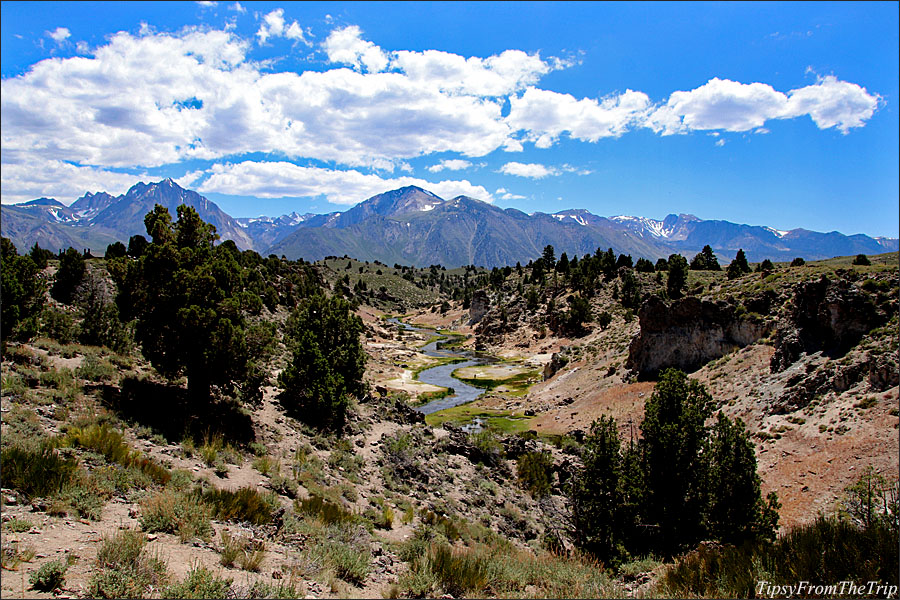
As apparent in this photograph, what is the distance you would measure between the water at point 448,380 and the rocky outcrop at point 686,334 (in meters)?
22.5

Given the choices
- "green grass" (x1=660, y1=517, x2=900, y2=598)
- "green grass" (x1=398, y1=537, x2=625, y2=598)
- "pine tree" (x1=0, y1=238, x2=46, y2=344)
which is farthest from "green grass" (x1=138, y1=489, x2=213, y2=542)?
"pine tree" (x1=0, y1=238, x2=46, y2=344)

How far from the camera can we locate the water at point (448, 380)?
186ft

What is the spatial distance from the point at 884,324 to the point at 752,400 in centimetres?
889

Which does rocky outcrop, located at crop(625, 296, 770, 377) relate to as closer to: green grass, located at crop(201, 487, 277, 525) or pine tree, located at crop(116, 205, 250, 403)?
pine tree, located at crop(116, 205, 250, 403)

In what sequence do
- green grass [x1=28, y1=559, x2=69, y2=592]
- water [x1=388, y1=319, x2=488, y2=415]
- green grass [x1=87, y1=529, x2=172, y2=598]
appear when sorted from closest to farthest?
green grass [x1=28, y1=559, x2=69, y2=592] → green grass [x1=87, y1=529, x2=172, y2=598] → water [x1=388, y1=319, x2=488, y2=415]

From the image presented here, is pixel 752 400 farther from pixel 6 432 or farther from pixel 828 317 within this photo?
pixel 6 432

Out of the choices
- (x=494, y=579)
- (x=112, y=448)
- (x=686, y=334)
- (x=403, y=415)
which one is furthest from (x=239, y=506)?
(x=686, y=334)

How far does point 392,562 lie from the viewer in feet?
41.2

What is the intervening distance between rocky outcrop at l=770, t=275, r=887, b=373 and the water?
34889 mm

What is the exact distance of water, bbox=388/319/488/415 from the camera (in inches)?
2237

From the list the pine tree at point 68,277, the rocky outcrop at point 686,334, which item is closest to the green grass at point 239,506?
the rocky outcrop at point 686,334

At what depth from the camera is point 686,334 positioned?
145 feet

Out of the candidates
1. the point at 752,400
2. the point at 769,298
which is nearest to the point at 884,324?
the point at 752,400

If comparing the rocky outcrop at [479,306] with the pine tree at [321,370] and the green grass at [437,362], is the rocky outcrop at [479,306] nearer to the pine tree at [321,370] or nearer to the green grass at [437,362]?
the green grass at [437,362]
